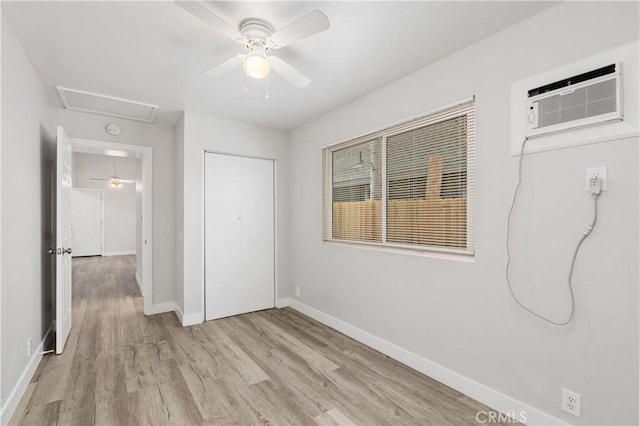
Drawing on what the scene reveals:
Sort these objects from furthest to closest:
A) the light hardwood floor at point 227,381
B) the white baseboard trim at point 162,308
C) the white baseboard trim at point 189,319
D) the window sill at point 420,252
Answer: the white baseboard trim at point 162,308 < the white baseboard trim at point 189,319 < the window sill at point 420,252 < the light hardwood floor at point 227,381

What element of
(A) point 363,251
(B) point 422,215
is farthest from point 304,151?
(B) point 422,215

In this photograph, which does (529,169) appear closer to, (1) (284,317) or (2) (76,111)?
(1) (284,317)

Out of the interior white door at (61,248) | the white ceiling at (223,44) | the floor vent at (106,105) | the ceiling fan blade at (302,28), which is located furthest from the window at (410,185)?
the interior white door at (61,248)

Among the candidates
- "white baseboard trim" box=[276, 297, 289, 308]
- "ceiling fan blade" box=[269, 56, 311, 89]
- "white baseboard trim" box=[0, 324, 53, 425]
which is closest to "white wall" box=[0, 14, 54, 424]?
"white baseboard trim" box=[0, 324, 53, 425]

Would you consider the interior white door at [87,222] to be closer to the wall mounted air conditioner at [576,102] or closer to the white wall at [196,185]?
the white wall at [196,185]

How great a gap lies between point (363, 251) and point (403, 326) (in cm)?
80

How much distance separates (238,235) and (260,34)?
8.52ft

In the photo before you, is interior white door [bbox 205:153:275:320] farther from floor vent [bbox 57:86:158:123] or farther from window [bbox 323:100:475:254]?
window [bbox 323:100:475:254]

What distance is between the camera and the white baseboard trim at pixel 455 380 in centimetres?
182

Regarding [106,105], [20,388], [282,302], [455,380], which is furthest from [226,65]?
[282,302]

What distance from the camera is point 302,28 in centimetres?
166

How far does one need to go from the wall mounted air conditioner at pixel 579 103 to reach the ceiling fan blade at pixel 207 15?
1788 millimetres

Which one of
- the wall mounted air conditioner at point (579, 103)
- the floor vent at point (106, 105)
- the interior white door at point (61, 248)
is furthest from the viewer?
the floor vent at point (106, 105)

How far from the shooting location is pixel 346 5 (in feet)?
5.76
